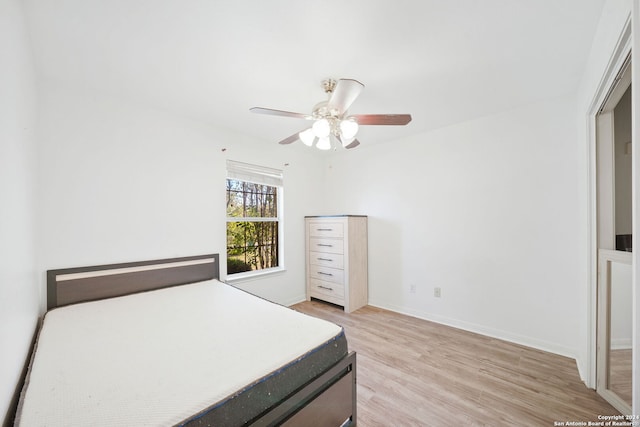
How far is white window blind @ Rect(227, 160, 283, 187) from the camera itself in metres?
3.07

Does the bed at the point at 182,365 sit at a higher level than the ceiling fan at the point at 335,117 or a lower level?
lower

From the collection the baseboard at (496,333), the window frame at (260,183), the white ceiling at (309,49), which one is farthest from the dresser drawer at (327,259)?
the white ceiling at (309,49)

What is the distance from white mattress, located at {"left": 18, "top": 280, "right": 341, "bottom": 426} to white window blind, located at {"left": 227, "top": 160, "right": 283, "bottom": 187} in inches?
66.0

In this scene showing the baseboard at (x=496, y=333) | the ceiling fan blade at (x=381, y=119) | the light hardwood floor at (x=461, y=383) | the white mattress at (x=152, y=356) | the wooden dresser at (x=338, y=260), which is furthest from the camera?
the wooden dresser at (x=338, y=260)

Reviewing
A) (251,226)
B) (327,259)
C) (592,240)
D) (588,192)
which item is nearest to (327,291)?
(327,259)

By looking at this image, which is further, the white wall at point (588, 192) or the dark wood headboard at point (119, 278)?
the dark wood headboard at point (119, 278)

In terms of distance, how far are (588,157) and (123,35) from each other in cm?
312

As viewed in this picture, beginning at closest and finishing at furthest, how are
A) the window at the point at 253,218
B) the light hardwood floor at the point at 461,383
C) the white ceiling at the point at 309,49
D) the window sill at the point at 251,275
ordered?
1. the white ceiling at the point at 309,49
2. the light hardwood floor at the point at 461,383
3. the window sill at the point at 251,275
4. the window at the point at 253,218

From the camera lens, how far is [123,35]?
146cm

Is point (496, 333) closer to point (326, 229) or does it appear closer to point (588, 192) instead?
point (588, 192)

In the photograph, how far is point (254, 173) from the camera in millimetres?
3285

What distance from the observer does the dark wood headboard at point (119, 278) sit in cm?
193

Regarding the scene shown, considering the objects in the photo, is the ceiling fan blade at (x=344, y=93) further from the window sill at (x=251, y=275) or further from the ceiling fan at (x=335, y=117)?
the window sill at (x=251, y=275)

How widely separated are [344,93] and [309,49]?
0.35 meters
